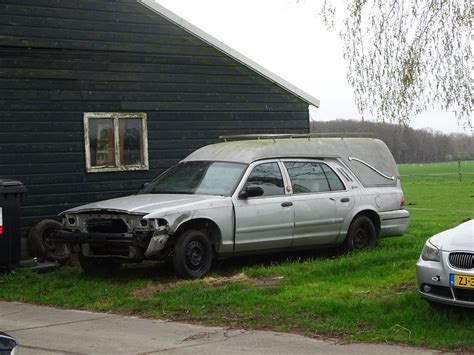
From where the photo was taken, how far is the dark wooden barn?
1252 centimetres

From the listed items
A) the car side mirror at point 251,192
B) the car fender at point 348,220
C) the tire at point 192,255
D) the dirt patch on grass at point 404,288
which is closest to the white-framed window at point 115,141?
the car side mirror at point 251,192

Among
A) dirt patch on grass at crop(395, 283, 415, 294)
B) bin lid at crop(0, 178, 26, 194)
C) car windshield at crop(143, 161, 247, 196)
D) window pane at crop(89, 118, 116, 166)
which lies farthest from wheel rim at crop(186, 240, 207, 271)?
window pane at crop(89, 118, 116, 166)

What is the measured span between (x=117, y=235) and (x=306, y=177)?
10.5 feet

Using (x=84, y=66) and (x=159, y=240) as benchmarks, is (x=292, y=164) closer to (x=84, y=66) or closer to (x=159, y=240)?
(x=159, y=240)

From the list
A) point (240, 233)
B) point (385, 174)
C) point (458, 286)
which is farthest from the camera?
point (385, 174)

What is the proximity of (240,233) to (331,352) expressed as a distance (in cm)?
390

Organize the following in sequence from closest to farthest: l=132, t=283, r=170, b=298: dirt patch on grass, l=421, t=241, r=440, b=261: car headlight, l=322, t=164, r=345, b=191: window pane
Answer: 1. l=421, t=241, r=440, b=261: car headlight
2. l=132, t=283, r=170, b=298: dirt patch on grass
3. l=322, t=164, r=345, b=191: window pane

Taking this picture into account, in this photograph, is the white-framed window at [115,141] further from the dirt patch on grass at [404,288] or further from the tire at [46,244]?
the dirt patch on grass at [404,288]

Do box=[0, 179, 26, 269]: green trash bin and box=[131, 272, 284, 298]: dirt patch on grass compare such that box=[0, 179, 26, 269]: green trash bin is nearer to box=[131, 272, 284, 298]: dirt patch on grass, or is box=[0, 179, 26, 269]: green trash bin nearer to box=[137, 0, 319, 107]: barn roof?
box=[131, 272, 284, 298]: dirt patch on grass

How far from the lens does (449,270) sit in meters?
7.11

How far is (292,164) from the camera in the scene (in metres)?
11.3

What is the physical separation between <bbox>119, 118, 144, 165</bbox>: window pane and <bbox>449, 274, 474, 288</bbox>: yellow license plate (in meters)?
7.81

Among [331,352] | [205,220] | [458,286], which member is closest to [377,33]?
[205,220]

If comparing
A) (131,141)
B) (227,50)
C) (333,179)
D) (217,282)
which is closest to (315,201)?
(333,179)
